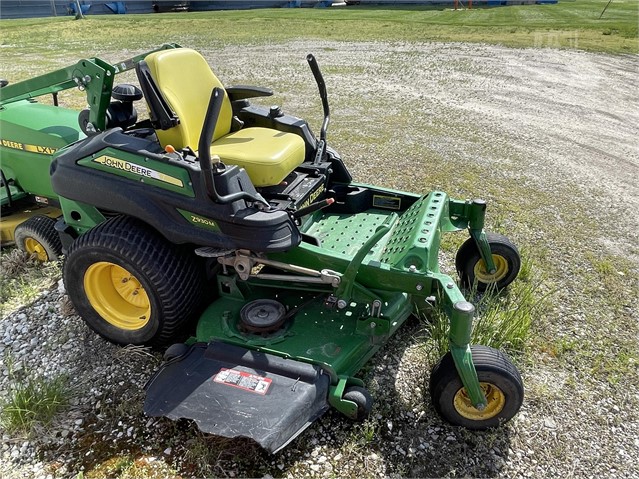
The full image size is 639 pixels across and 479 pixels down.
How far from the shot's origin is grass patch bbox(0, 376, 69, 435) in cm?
260

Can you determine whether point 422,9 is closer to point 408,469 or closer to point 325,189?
point 325,189

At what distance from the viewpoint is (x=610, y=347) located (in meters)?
3.28

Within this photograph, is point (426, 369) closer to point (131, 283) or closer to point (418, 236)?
point (418, 236)

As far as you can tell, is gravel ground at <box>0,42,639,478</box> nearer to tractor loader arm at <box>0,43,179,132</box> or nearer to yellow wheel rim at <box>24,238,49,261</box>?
yellow wheel rim at <box>24,238,49,261</box>

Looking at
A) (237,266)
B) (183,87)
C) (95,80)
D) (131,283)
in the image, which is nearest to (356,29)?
(183,87)

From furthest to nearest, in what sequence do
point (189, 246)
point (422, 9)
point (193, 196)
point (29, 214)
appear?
→ point (422, 9)
point (29, 214)
point (189, 246)
point (193, 196)

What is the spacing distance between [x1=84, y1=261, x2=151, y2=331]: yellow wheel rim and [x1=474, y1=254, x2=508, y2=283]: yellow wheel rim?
2.19 m

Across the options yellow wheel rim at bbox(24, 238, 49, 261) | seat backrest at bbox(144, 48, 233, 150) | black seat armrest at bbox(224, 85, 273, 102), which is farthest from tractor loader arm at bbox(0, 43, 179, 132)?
yellow wheel rim at bbox(24, 238, 49, 261)

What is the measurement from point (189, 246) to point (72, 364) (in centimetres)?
96

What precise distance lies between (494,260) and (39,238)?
327 cm

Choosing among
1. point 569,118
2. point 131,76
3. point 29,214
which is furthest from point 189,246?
point 131,76

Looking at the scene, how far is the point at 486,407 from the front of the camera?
8.57 feet

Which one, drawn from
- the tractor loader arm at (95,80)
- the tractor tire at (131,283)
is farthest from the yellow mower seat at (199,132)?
the tractor tire at (131,283)

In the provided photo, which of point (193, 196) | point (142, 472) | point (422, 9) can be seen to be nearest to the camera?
point (142, 472)
